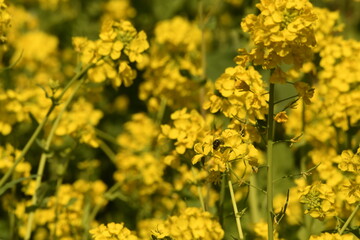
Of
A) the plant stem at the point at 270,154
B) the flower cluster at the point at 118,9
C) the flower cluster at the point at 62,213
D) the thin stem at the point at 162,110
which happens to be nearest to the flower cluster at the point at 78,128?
the flower cluster at the point at 62,213

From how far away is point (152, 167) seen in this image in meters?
3.37

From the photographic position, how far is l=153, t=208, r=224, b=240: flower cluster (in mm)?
2178

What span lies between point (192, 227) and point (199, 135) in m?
0.38

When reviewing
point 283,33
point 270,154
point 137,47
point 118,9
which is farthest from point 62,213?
point 118,9

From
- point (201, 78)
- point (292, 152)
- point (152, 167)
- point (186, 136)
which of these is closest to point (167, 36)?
point (201, 78)

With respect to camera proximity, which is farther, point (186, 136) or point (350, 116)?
point (350, 116)

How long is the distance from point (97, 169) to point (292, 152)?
3.87 ft

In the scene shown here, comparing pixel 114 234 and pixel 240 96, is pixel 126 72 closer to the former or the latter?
pixel 240 96

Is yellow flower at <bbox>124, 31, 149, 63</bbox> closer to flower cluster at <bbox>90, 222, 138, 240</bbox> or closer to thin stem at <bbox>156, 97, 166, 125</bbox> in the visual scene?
flower cluster at <bbox>90, 222, 138, 240</bbox>

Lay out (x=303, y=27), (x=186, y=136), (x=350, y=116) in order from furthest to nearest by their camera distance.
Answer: (x=350, y=116), (x=186, y=136), (x=303, y=27)

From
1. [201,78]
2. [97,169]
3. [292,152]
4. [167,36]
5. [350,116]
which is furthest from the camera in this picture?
[97,169]

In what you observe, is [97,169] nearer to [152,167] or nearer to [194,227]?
[152,167]

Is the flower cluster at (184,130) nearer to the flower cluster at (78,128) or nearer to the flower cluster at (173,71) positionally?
the flower cluster at (78,128)

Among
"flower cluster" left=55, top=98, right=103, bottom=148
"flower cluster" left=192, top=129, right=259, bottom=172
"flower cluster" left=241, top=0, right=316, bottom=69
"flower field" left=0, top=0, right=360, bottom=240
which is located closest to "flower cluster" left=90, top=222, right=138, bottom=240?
"flower field" left=0, top=0, right=360, bottom=240
